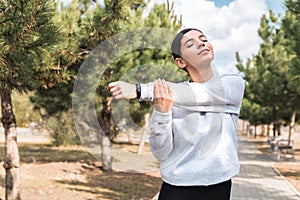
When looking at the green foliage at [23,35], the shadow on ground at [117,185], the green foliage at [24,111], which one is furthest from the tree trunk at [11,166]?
the green foliage at [24,111]

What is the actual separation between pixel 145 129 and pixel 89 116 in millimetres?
227

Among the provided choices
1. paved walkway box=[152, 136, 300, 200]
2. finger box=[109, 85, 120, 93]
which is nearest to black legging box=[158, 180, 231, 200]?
finger box=[109, 85, 120, 93]

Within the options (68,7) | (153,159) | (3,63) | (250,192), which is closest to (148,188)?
(250,192)

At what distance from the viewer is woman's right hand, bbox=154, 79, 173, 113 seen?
1.24 meters

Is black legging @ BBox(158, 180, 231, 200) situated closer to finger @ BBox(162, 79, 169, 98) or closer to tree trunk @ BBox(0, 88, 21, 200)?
finger @ BBox(162, 79, 169, 98)

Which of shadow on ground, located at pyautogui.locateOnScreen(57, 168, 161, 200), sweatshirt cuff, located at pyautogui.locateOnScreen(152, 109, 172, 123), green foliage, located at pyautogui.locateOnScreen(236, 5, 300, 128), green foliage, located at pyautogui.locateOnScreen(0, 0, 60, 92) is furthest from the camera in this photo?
green foliage, located at pyautogui.locateOnScreen(236, 5, 300, 128)

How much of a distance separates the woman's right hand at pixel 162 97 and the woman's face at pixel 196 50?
0.24 m

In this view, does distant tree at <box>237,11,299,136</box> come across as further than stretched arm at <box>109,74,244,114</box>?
Yes

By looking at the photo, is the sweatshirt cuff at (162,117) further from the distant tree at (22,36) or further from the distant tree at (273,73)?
the distant tree at (273,73)

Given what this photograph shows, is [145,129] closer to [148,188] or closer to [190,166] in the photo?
[190,166]

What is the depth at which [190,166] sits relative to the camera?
1441 mm

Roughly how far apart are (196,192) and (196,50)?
50cm

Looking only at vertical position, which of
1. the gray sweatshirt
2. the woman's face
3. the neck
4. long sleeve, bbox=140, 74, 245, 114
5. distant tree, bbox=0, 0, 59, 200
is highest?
A: distant tree, bbox=0, 0, 59, 200

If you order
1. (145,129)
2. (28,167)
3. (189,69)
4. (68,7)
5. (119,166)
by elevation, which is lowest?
(28,167)
